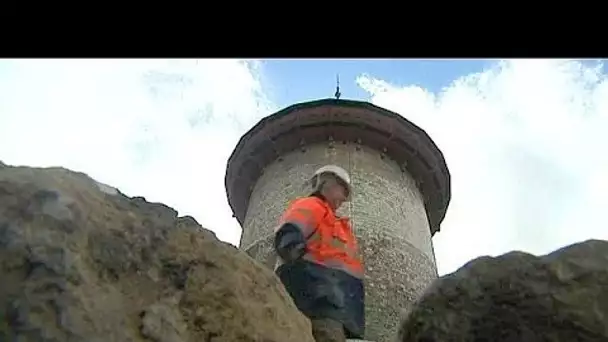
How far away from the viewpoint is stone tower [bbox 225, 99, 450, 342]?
1149 centimetres

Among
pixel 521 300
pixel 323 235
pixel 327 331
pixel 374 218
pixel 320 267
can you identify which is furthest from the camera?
pixel 374 218

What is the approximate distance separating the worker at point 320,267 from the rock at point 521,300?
1.75 metres

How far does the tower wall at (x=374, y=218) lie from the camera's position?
1067 cm

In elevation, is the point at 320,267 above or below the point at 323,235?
below

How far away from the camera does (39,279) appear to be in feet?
7.31

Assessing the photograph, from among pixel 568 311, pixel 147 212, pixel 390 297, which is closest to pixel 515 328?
pixel 568 311

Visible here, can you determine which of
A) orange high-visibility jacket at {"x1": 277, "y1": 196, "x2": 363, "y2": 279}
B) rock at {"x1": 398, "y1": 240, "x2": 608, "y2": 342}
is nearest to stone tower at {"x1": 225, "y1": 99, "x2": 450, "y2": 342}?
orange high-visibility jacket at {"x1": 277, "y1": 196, "x2": 363, "y2": 279}

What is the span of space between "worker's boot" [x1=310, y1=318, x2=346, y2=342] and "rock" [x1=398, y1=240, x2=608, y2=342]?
1220 millimetres

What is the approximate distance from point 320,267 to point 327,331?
0.86 meters

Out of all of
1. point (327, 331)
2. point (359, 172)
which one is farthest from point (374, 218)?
point (327, 331)

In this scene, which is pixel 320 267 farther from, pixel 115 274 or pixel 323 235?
pixel 115 274

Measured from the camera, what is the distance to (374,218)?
1155 cm

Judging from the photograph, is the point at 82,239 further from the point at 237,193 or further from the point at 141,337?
the point at 237,193

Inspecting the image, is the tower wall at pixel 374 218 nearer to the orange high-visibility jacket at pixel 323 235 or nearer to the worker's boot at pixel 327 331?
the orange high-visibility jacket at pixel 323 235
